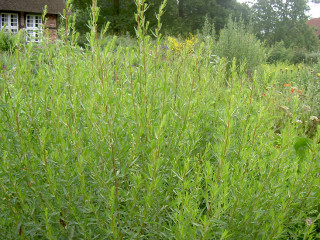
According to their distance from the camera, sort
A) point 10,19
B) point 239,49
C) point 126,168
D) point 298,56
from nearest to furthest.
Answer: point 126,168
point 239,49
point 298,56
point 10,19

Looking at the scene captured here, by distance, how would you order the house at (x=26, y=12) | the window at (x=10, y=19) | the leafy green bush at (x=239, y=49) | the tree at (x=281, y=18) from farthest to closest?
the tree at (x=281, y=18), the window at (x=10, y=19), the house at (x=26, y=12), the leafy green bush at (x=239, y=49)

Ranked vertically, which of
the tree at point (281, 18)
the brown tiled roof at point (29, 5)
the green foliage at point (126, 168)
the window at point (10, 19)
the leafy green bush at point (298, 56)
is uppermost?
the tree at point (281, 18)

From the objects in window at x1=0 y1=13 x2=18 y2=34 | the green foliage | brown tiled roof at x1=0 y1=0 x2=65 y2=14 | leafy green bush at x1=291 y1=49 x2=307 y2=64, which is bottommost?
the green foliage

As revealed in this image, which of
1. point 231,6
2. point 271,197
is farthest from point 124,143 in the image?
point 231,6

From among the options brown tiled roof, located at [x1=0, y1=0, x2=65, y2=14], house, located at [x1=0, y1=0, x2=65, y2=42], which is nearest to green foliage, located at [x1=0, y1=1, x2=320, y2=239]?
house, located at [x1=0, y1=0, x2=65, y2=42]

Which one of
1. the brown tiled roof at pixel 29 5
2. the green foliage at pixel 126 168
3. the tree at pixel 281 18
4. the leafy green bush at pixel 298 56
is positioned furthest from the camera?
the tree at pixel 281 18

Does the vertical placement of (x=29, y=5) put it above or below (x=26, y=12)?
A: above

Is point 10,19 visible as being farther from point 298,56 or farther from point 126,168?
point 126,168

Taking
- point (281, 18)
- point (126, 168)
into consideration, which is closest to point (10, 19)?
point (126, 168)

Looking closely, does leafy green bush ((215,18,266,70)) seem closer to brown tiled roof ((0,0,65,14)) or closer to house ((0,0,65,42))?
house ((0,0,65,42))

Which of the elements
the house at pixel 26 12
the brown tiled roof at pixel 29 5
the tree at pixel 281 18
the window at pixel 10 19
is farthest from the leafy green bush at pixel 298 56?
the window at pixel 10 19

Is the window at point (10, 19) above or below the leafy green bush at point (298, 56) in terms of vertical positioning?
above

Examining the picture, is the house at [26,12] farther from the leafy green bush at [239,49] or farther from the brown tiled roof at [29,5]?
the leafy green bush at [239,49]

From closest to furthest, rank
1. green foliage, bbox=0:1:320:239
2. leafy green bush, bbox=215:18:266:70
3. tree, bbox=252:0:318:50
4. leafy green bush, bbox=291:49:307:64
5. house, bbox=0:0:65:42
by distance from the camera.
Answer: green foliage, bbox=0:1:320:239 → leafy green bush, bbox=215:18:266:70 → leafy green bush, bbox=291:49:307:64 → house, bbox=0:0:65:42 → tree, bbox=252:0:318:50
